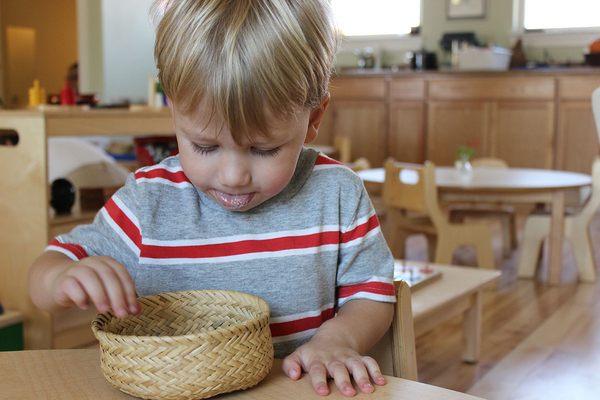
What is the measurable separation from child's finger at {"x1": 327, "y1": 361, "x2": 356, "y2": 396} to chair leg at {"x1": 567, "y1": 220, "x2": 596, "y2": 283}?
328 centimetres

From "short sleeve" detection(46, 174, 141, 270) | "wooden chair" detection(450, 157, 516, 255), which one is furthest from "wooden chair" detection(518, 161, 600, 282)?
"short sleeve" detection(46, 174, 141, 270)

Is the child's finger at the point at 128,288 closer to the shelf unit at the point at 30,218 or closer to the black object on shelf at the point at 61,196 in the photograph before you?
the shelf unit at the point at 30,218

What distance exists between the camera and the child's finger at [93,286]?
0.66m

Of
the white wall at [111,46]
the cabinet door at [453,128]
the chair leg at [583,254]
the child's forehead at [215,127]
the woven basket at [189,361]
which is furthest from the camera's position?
the cabinet door at [453,128]

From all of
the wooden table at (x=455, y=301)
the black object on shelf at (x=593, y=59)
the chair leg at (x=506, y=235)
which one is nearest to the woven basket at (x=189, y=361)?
the wooden table at (x=455, y=301)

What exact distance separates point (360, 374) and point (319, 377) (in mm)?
34

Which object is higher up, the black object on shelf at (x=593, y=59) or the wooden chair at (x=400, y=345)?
the black object on shelf at (x=593, y=59)

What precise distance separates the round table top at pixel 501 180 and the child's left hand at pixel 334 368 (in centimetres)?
285

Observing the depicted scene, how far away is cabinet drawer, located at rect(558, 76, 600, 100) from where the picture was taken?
5.32 metres

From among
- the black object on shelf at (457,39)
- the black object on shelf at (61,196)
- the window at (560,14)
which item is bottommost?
the black object on shelf at (61,196)

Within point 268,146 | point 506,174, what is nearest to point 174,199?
point 268,146

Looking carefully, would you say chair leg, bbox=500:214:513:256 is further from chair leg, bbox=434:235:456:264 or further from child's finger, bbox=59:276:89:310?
child's finger, bbox=59:276:89:310

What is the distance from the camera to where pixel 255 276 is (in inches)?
33.6

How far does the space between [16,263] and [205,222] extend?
144cm
